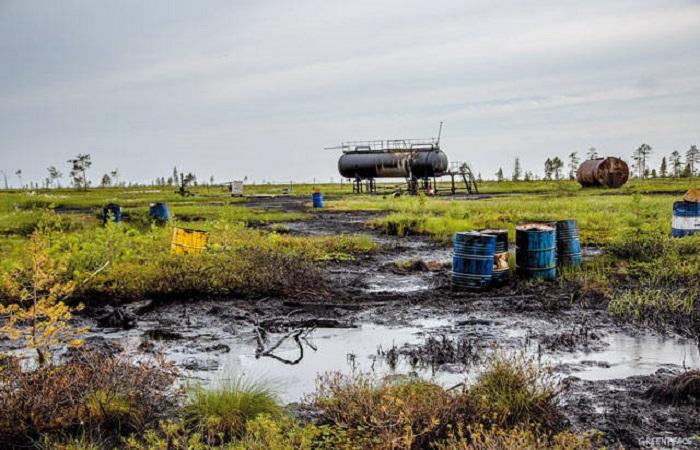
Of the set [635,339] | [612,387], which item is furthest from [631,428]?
[635,339]

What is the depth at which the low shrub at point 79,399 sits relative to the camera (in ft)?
13.9

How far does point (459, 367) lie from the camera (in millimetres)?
5832

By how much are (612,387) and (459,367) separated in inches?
52.1

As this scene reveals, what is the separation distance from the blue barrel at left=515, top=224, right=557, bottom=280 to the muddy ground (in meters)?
0.28

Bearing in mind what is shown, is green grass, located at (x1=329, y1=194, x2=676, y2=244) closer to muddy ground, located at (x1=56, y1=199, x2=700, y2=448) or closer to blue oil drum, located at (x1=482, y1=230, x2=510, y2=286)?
blue oil drum, located at (x1=482, y1=230, x2=510, y2=286)

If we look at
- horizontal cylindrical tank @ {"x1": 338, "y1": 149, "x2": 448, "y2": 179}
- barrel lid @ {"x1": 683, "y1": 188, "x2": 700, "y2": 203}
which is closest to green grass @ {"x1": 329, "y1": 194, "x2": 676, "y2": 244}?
barrel lid @ {"x1": 683, "y1": 188, "x2": 700, "y2": 203}

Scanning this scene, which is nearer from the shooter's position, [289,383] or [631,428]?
[631,428]

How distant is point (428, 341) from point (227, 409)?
9.21ft

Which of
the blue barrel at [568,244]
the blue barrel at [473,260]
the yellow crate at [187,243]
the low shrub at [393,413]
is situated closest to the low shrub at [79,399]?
the low shrub at [393,413]

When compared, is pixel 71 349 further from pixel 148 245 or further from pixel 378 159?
pixel 378 159

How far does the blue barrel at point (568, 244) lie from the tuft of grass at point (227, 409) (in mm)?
7305

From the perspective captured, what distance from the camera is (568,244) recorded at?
34.6ft

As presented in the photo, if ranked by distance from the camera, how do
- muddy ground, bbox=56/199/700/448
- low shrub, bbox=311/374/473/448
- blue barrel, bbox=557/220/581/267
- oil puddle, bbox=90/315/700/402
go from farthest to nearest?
blue barrel, bbox=557/220/581/267
oil puddle, bbox=90/315/700/402
muddy ground, bbox=56/199/700/448
low shrub, bbox=311/374/473/448

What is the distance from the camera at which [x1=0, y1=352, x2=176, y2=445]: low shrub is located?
424 centimetres
